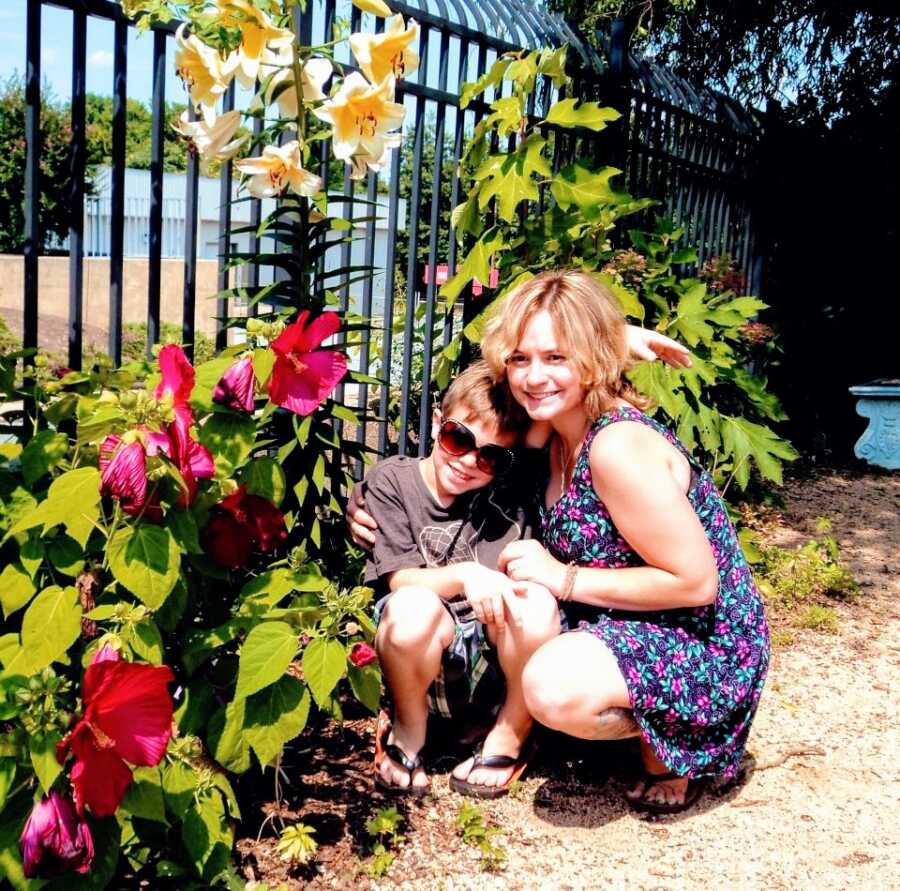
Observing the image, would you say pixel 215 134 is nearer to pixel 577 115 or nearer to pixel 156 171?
pixel 156 171

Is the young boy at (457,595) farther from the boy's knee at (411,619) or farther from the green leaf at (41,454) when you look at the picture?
the green leaf at (41,454)

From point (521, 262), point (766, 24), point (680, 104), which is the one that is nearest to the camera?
point (521, 262)

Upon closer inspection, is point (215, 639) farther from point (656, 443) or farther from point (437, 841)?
point (656, 443)

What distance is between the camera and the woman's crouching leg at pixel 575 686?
2414 millimetres

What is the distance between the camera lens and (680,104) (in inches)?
222

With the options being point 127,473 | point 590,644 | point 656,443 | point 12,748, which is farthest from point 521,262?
point 12,748

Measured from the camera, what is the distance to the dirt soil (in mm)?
2316

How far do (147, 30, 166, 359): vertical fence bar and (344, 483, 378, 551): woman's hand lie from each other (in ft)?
2.20

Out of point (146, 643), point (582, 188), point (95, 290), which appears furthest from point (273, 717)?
point (95, 290)

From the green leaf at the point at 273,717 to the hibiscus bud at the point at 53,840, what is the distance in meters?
0.41

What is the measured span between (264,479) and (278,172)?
74cm

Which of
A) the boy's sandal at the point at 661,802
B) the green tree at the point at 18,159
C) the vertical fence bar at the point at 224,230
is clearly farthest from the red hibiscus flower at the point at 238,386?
the green tree at the point at 18,159

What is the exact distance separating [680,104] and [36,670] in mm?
4980

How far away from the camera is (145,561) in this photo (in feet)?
5.42
